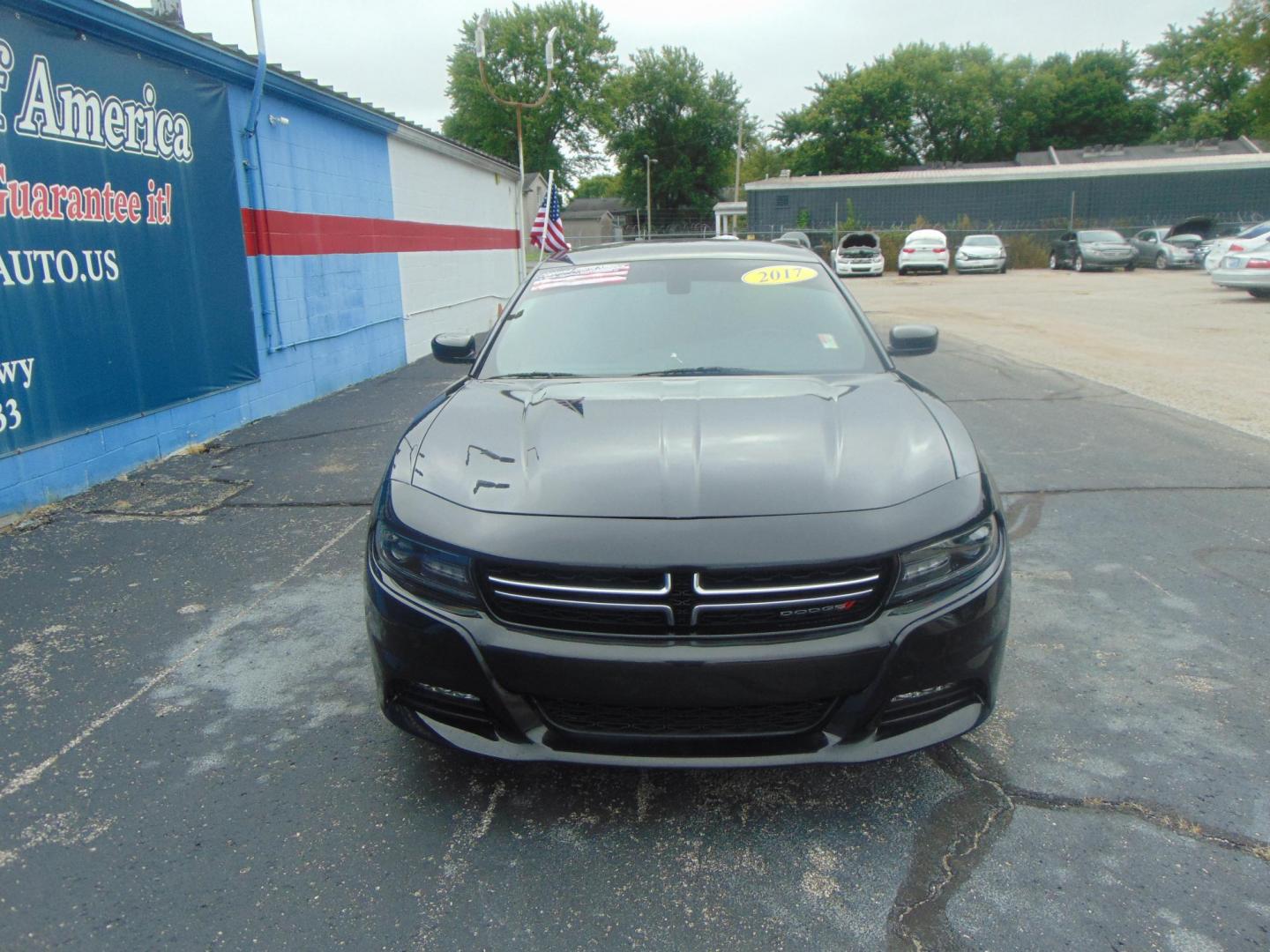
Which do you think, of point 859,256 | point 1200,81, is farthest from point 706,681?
point 1200,81

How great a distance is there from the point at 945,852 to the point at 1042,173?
4271 cm

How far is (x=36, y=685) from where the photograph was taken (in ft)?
11.3

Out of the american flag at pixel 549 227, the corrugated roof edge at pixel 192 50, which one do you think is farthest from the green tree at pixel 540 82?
the corrugated roof edge at pixel 192 50

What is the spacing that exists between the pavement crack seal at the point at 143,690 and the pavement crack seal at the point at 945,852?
8.45ft

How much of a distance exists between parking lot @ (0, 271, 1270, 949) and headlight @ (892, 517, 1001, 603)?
27.4 inches

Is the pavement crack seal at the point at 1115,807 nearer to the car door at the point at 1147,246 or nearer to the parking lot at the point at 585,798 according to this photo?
the parking lot at the point at 585,798

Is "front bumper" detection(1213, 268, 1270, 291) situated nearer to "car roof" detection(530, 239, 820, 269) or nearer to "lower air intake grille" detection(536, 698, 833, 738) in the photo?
"car roof" detection(530, 239, 820, 269)

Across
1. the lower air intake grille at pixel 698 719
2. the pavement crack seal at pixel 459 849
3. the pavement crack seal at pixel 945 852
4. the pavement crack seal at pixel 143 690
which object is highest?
the lower air intake grille at pixel 698 719

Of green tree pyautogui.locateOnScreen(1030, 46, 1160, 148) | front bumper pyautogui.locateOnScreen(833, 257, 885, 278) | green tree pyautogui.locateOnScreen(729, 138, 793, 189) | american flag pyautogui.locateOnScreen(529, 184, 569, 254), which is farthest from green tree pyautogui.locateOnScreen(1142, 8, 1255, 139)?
american flag pyautogui.locateOnScreen(529, 184, 569, 254)

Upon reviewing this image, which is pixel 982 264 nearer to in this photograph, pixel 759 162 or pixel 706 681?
pixel 706 681

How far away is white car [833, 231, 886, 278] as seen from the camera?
31.2 m

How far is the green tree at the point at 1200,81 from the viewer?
6438 cm

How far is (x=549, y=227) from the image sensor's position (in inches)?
700

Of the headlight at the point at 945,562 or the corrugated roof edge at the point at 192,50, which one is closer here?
the headlight at the point at 945,562
